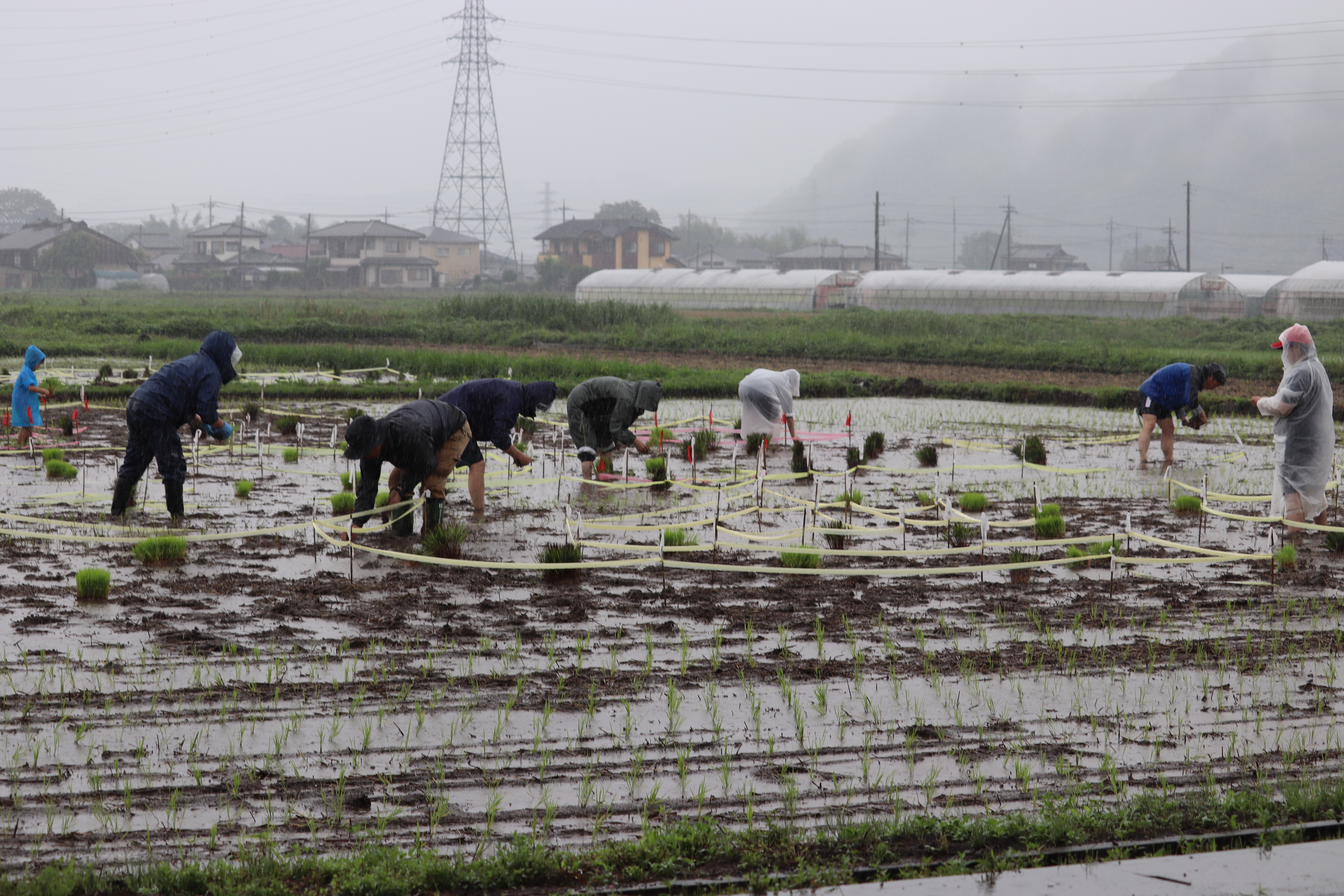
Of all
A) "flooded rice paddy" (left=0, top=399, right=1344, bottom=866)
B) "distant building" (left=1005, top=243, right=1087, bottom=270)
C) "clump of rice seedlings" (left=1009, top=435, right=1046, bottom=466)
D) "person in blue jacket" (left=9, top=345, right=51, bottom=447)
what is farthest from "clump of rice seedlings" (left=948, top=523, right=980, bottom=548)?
"distant building" (left=1005, top=243, right=1087, bottom=270)

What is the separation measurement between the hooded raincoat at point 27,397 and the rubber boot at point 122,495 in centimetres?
377

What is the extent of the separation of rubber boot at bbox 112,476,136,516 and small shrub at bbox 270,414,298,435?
4065 millimetres

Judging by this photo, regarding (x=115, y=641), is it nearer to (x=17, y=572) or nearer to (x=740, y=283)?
(x=17, y=572)

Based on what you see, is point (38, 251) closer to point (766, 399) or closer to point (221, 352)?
point (766, 399)

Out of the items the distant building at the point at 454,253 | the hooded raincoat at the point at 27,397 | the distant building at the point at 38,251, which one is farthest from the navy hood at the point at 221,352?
the distant building at the point at 454,253

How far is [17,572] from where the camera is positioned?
7.17m

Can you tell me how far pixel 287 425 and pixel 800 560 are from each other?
7.92 m

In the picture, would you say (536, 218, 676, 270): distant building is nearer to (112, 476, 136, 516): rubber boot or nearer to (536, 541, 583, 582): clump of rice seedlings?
(112, 476, 136, 516): rubber boot

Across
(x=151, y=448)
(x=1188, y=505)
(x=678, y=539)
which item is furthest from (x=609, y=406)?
(x=1188, y=505)

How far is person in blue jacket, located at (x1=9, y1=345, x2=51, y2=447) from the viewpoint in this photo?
11.8 meters

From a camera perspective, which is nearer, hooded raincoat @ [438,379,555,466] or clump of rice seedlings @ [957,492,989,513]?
hooded raincoat @ [438,379,555,466]

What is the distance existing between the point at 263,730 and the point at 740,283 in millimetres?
42045

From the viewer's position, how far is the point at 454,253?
7769 centimetres

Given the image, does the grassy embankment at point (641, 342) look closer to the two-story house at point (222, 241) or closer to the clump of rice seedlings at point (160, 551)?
the clump of rice seedlings at point (160, 551)
